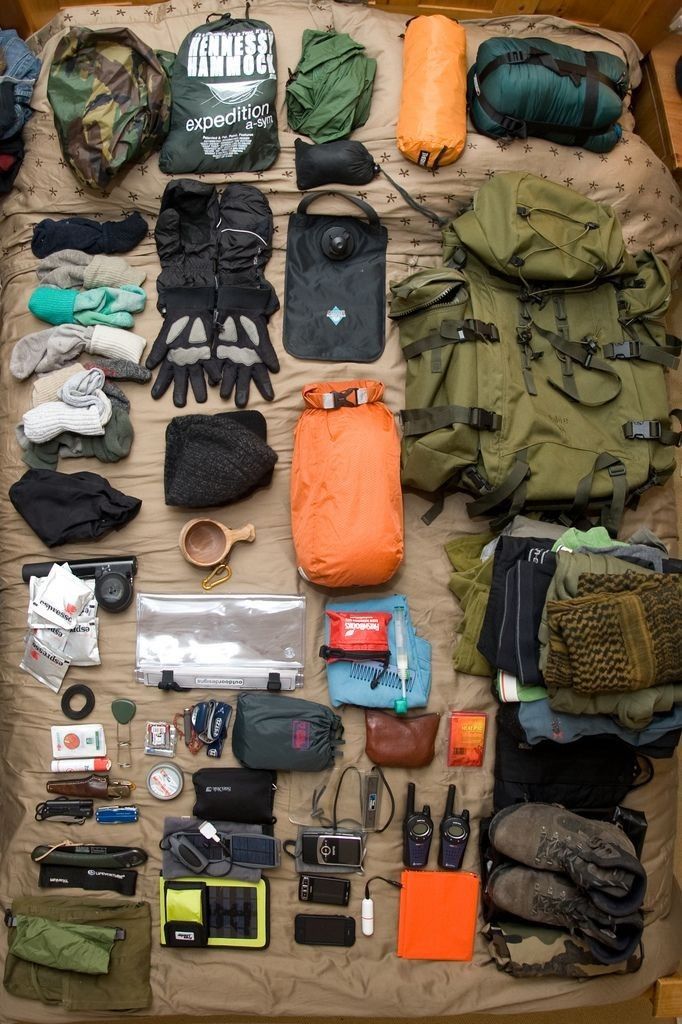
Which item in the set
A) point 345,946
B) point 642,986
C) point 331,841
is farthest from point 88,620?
point 642,986

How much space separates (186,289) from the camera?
241 cm

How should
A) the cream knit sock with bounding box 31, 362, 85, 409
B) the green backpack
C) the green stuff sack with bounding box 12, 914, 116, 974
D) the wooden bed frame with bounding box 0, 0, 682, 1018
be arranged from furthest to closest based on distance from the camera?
the wooden bed frame with bounding box 0, 0, 682, 1018
the cream knit sock with bounding box 31, 362, 85, 409
the green backpack
the green stuff sack with bounding box 12, 914, 116, 974

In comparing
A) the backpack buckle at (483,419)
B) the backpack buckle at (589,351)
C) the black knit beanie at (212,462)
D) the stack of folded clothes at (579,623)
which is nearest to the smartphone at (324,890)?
the stack of folded clothes at (579,623)

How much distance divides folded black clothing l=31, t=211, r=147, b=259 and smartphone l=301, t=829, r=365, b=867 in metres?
1.78

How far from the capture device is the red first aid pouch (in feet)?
7.24

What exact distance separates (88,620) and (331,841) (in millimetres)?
885

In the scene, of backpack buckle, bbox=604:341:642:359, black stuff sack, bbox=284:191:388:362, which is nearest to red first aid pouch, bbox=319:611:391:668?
black stuff sack, bbox=284:191:388:362

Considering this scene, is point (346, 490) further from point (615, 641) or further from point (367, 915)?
point (367, 915)

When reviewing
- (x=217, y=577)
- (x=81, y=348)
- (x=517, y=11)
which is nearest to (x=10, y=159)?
(x=81, y=348)

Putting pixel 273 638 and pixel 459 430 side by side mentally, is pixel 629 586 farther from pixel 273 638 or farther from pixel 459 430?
pixel 273 638

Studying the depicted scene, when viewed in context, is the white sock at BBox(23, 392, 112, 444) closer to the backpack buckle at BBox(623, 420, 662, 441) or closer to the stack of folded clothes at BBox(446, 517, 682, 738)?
the stack of folded clothes at BBox(446, 517, 682, 738)

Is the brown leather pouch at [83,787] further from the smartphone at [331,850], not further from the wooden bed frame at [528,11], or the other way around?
the wooden bed frame at [528,11]

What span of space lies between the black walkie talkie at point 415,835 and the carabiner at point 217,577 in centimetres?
76

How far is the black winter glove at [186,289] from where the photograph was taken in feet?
7.79
